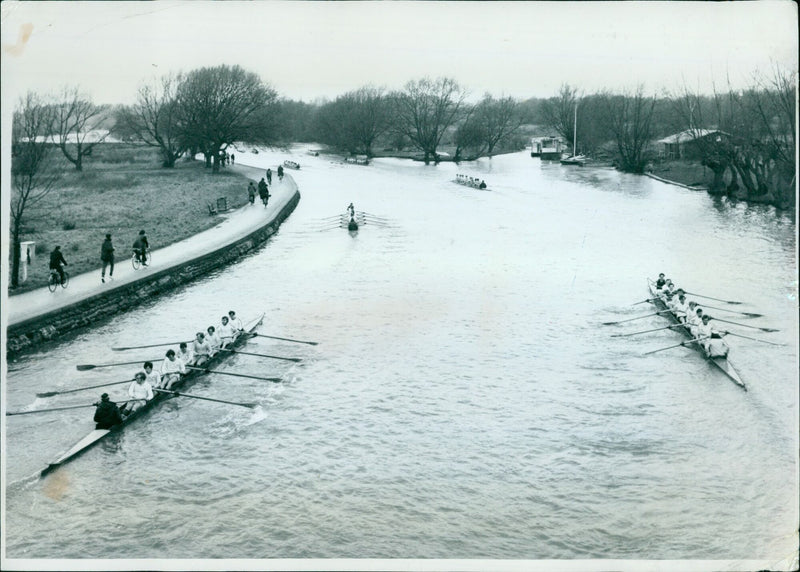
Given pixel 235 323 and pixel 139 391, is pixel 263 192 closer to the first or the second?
pixel 235 323

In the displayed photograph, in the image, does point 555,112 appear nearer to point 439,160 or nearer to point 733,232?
point 439,160

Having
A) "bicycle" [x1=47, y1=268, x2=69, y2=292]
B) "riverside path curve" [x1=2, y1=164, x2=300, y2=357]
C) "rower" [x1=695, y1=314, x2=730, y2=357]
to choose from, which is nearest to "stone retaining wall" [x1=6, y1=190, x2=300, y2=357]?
"riverside path curve" [x1=2, y1=164, x2=300, y2=357]

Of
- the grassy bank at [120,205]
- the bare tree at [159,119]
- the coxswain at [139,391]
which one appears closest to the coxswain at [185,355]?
the coxswain at [139,391]

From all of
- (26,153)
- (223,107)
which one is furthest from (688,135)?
(26,153)

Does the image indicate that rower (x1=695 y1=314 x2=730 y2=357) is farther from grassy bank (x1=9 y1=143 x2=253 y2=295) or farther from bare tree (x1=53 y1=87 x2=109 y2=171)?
grassy bank (x1=9 y1=143 x2=253 y2=295)

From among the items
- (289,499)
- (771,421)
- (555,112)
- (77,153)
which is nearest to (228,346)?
(289,499)

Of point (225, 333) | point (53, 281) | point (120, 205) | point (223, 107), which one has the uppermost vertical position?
point (223, 107)
